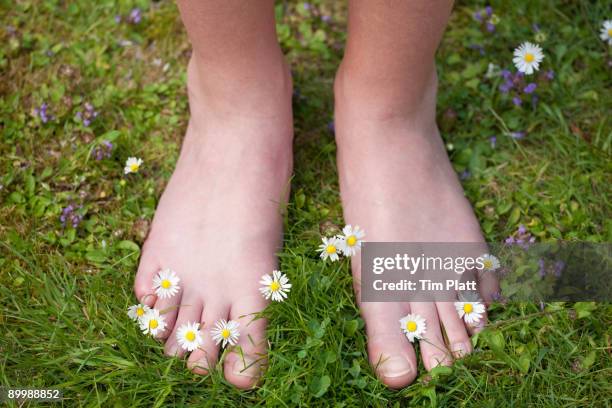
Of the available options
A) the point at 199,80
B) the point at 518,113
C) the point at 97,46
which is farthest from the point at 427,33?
the point at 97,46

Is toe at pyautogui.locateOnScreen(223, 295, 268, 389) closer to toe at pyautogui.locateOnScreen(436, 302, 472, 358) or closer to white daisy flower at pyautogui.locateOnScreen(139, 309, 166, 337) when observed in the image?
white daisy flower at pyautogui.locateOnScreen(139, 309, 166, 337)

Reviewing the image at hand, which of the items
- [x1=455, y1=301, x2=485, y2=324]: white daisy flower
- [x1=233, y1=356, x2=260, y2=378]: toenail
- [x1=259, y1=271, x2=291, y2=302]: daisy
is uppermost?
[x1=259, y1=271, x2=291, y2=302]: daisy

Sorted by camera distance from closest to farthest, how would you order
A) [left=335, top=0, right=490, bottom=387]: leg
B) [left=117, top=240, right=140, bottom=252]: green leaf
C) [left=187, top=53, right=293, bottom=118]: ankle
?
[left=335, top=0, right=490, bottom=387]: leg, [left=187, top=53, right=293, bottom=118]: ankle, [left=117, top=240, right=140, bottom=252]: green leaf

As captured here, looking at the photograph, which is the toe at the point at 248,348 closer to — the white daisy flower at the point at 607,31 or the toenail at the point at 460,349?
the toenail at the point at 460,349

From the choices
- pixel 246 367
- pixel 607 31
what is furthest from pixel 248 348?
pixel 607 31

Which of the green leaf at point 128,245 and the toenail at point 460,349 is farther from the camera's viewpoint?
the green leaf at point 128,245

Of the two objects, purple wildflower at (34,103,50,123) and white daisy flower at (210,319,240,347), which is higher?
purple wildflower at (34,103,50,123)

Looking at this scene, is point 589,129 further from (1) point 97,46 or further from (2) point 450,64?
(1) point 97,46

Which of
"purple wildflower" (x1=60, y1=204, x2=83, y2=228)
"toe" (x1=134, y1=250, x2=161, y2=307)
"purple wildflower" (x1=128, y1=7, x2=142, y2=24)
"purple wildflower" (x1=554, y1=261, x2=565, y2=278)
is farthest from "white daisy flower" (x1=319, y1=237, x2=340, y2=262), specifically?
"purple wildflower" (x1=128, y1=7, x2=142, y2=24)

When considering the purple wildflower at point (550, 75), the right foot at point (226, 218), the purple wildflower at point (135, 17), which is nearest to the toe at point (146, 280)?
the right foot at point (226, 218)
